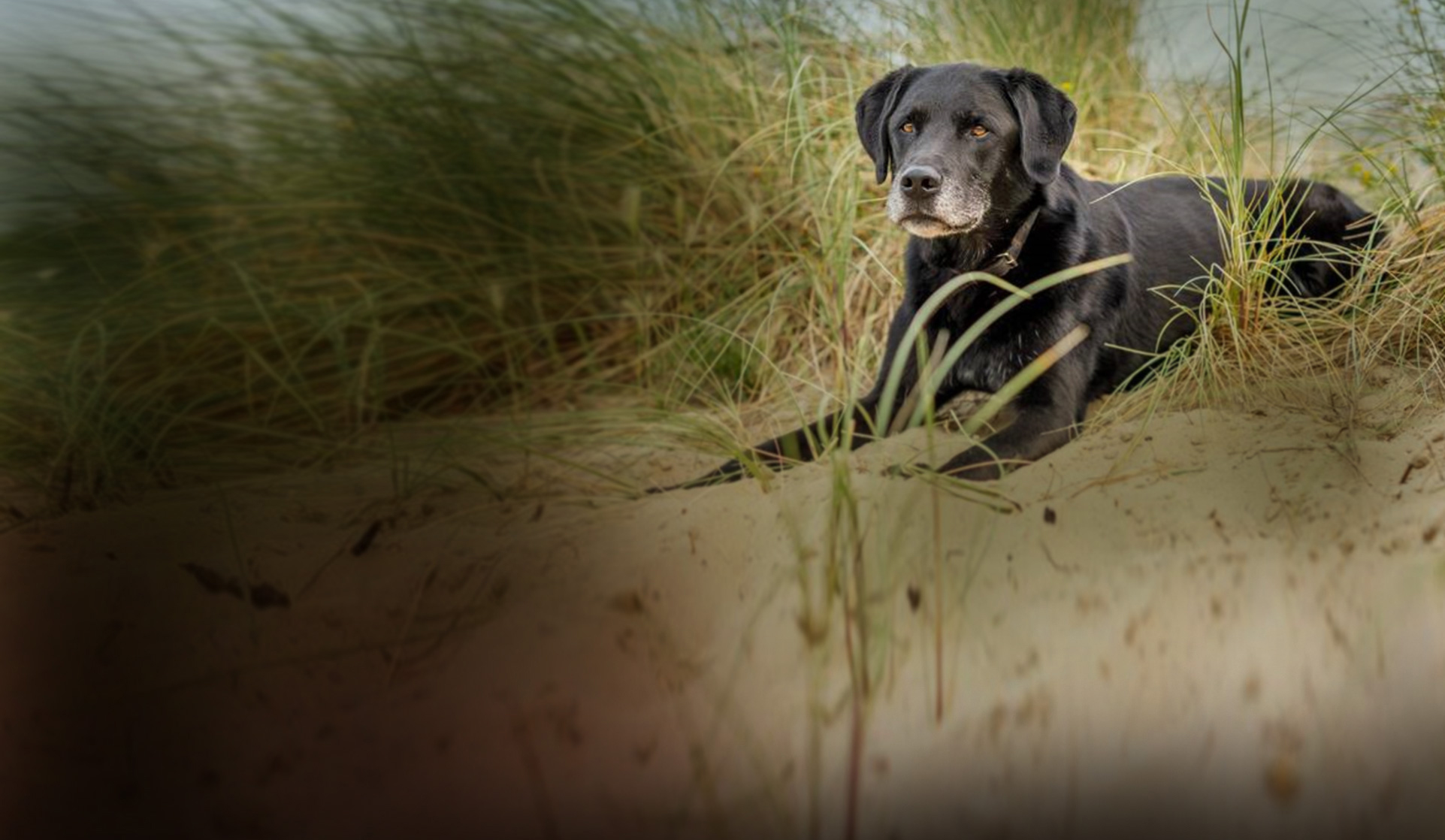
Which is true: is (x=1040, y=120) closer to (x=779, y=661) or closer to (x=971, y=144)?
(x=971, y=144)

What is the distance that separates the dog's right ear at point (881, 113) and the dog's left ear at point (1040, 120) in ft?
0.89

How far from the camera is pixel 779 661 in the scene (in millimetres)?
1995

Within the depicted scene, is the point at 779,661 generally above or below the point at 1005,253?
below

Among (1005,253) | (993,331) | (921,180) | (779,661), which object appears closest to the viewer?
(779,661)

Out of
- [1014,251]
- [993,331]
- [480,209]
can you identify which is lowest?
[480,209]

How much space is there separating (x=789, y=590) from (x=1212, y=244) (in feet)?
6.79

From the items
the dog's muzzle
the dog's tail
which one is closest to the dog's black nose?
the dog's muzzle

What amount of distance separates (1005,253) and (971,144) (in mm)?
256

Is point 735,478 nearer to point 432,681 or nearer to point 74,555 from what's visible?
point 432,681

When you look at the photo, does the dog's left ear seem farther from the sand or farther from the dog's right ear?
the sand

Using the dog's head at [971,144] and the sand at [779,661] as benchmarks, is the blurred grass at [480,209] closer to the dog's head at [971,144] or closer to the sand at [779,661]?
the dog's head at [971,144]

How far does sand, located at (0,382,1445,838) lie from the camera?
5.76 ft

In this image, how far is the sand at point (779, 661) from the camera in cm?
175

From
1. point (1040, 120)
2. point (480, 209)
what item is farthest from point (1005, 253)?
point (480, 209)
